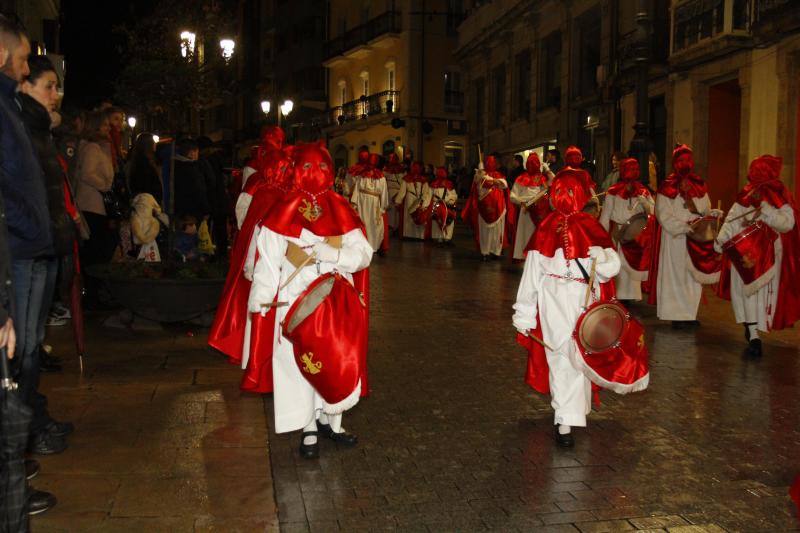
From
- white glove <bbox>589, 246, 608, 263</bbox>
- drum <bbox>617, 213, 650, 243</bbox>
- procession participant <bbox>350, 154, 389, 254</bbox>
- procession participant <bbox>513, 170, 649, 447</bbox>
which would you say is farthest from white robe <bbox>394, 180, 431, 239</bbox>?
white glove <bbox>589, 246, 608, 263</bbox>

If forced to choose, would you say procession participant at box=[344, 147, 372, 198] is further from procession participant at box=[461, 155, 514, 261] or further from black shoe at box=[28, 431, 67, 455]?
black shoe at box=[28, 431, 67, 455]

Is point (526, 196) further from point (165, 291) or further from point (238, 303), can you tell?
point (238, 303)

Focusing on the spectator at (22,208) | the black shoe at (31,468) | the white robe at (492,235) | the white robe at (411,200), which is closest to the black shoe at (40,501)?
the spectator at (22,208)

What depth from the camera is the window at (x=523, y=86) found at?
3278 centimetres

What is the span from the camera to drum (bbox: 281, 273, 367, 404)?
5188 millimetres

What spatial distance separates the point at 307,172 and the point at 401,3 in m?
40.3

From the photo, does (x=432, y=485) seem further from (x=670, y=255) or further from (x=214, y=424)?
(x=670, y=255)

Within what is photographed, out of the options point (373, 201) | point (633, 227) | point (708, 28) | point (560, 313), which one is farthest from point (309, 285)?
point (708, 28)

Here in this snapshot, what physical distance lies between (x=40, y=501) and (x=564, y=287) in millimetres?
3300

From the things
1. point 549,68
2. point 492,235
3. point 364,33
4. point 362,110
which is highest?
point 364,33

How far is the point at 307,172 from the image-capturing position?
5523mm

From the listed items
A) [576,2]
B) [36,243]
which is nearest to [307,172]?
[36,243]

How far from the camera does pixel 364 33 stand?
1836 inches

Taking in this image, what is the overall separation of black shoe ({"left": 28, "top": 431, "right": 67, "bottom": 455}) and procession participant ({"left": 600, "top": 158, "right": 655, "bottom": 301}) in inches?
318
